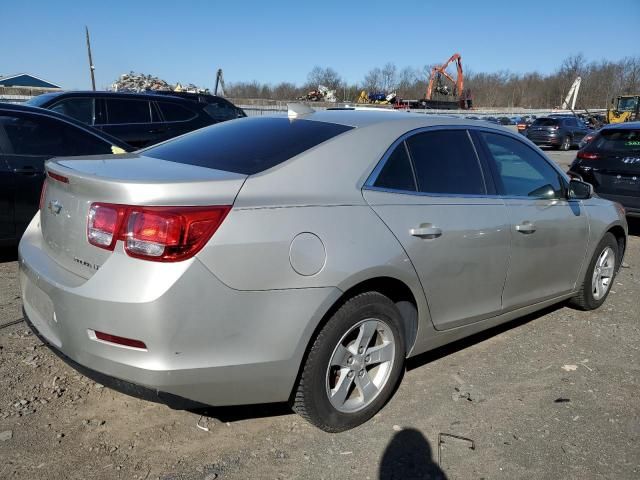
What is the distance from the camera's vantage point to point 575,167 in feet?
27.8

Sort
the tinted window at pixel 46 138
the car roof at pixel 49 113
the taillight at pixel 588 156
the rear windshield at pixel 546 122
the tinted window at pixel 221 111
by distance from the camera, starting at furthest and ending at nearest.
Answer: the rear windshield at pixel 546 122, the tinted window at pixel 221 111, the taillight at pixel 588 156, the car roof at pixel 49 113, the tinted window at pixel 46 138

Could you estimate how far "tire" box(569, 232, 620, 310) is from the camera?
4652mm

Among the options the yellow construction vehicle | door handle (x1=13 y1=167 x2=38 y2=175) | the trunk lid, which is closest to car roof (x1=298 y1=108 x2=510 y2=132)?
the trunk lid

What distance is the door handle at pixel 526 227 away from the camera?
3.63 m

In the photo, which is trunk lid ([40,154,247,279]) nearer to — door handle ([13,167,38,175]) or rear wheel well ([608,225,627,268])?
door handle ([13,167,38,175])

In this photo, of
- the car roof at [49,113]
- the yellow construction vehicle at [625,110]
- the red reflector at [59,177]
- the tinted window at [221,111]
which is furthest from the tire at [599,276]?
Result: the yellow construction vehicle at [625,110]

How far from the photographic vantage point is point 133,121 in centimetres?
873

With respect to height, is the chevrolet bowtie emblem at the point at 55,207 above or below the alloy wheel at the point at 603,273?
above

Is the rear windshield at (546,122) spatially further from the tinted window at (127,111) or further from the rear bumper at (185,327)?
the rear bumper at (185,327)

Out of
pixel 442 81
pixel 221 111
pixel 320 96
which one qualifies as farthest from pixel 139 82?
pixel 221 111

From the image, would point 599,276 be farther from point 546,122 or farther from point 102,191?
point 546,122

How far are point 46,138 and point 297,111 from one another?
126 inches

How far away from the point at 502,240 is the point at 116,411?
2461 mm

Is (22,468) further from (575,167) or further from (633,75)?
(633,75)
